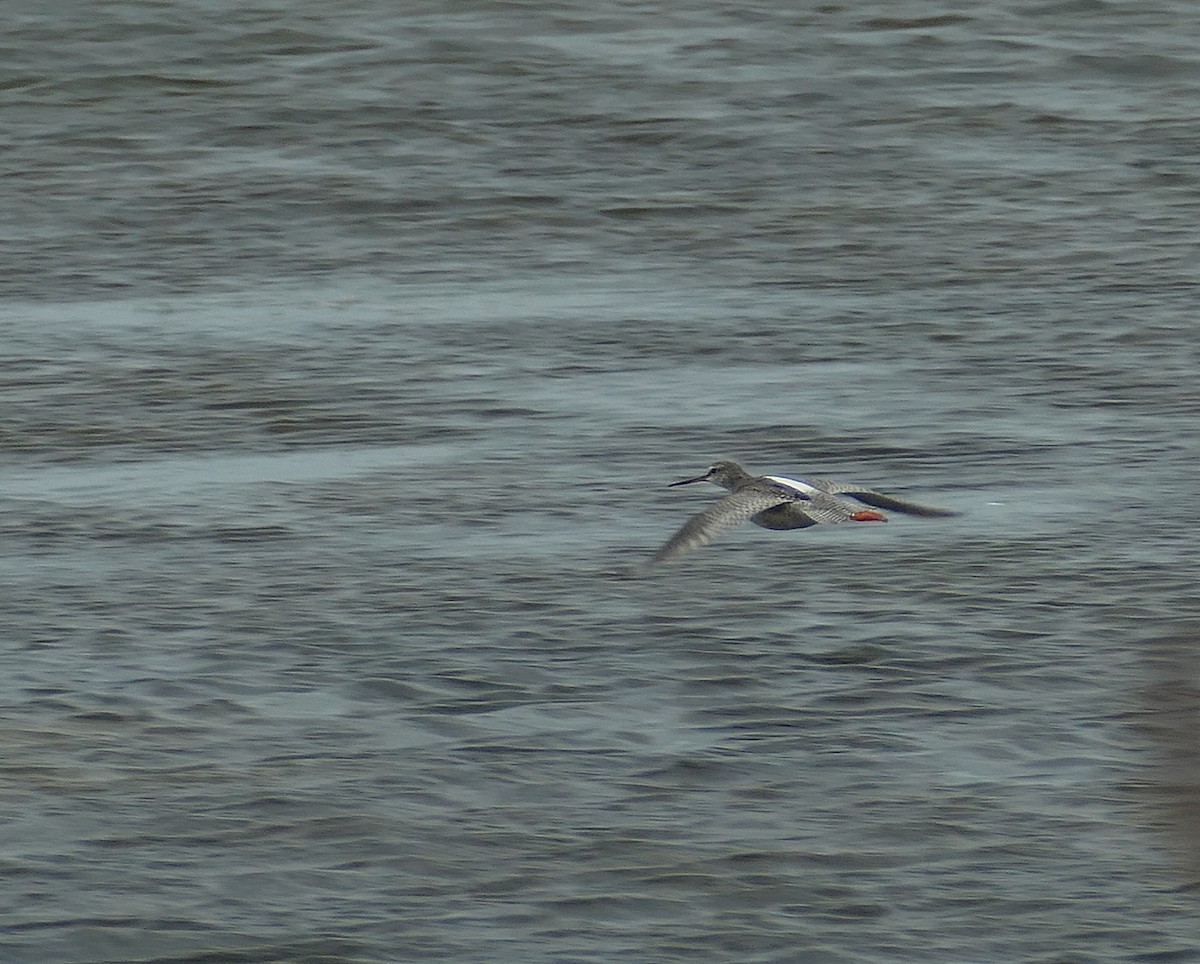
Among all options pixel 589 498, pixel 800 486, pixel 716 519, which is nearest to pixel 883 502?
pixel 800 486

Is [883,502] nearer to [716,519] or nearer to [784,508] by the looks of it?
[784,508]

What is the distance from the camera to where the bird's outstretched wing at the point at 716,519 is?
7.61 m

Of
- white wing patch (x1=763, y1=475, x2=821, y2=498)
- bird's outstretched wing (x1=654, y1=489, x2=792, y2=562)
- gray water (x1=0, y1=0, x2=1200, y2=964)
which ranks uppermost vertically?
white wing patch (x1=763, y1=475, x2=821, y2=498)

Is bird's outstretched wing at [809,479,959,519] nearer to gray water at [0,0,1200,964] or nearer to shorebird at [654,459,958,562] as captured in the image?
shorebird at [654,459,958,562]

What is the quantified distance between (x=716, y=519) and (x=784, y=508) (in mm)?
263

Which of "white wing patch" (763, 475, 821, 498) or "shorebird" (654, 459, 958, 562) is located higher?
"white wing patch" (763, 475, 821, 498)

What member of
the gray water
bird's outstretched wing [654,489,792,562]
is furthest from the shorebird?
the gray water

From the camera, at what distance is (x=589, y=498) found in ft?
29.8

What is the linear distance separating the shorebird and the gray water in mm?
320

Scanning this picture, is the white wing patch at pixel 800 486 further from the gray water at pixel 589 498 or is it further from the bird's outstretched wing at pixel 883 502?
the gray water at pixel 589 498

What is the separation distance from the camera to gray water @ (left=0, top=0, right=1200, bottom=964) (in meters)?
6.59

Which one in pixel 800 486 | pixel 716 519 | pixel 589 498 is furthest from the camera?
pixel 589 498

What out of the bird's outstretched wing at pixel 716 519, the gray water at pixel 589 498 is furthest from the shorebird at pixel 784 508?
the gray water at pixel 589 498

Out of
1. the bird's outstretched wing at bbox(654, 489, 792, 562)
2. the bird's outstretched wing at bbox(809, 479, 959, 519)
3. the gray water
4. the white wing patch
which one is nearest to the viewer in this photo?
the gray water
